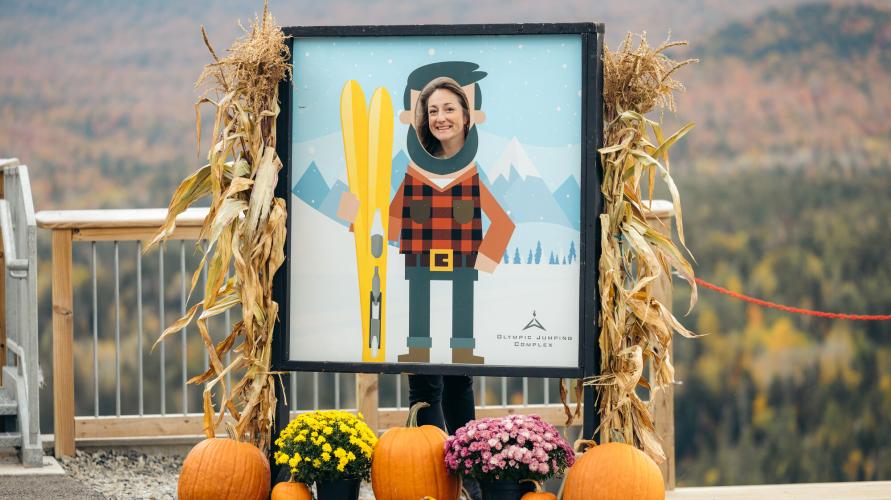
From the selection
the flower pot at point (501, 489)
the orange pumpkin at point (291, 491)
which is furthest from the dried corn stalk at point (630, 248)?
the orange pumpkin at point (291, 491)

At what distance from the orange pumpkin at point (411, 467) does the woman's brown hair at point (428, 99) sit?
2.90ft

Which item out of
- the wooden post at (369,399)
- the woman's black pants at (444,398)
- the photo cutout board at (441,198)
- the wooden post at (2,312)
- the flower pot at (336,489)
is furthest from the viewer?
the wooden post at (2,312)

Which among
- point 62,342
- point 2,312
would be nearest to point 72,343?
point 62,342

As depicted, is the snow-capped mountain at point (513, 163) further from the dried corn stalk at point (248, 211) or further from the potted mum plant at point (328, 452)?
the potted mum plant at point (328, 452)

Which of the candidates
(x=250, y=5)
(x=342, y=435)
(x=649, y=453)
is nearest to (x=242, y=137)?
(x=342, y=435)

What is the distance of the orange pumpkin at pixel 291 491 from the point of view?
337cm

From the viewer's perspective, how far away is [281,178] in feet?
11.3

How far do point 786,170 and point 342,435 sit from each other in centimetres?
996

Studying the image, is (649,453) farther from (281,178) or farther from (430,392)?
(281,178)

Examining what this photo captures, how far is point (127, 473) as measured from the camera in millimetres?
4934

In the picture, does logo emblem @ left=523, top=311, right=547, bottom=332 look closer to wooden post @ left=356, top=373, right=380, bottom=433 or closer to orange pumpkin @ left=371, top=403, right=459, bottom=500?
orange pumpkin @ left=371, top=403, right=459, bottom=500

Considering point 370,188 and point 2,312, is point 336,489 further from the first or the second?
point 2,312

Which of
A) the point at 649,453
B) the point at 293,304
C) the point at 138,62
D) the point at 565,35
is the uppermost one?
the point at 138,62

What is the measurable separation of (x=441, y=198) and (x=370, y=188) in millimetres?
225
